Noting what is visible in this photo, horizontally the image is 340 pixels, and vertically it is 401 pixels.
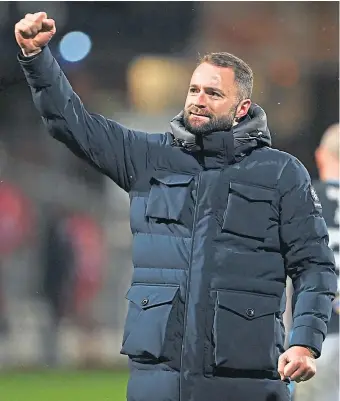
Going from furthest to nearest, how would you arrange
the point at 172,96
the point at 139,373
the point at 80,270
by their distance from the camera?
the point at 80,270
the point at 172,96
the point at 139,373

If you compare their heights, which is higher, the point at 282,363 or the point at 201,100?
the point at 201,100

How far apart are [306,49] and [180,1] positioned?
1.96 ft

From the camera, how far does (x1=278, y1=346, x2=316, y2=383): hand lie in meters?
1.97

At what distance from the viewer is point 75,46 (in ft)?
13.3

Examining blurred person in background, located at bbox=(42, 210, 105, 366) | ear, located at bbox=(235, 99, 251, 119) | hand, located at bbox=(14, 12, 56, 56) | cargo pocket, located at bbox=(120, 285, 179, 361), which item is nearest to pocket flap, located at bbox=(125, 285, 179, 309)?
cargo pocket, located at bbox=(120, 285, 179, 361)

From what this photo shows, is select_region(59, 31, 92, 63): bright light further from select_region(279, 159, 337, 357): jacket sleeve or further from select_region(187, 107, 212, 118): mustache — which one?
select_region(279, 159, 337, 357): jacket sleeve

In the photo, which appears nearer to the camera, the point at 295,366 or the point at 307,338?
the point at 295,366

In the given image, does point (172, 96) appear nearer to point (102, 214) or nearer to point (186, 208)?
point (102, 214)

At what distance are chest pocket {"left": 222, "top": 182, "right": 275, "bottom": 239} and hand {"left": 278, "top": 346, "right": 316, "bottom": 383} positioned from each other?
0.87ft

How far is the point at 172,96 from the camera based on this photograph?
3.97m

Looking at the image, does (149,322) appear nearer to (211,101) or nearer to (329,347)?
(211,101)

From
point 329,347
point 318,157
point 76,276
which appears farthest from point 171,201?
point 76,276

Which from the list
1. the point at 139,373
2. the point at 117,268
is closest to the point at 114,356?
the point at 117,268

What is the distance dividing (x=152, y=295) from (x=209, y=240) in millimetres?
171
